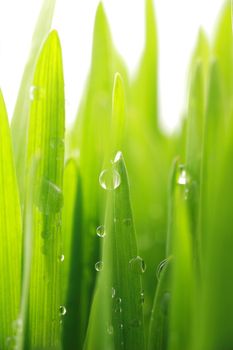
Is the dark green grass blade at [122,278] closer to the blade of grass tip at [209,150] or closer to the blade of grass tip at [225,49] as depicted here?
the blade of grass tip at [209,150]

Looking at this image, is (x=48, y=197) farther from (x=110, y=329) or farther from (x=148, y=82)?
(x=148, y=82)

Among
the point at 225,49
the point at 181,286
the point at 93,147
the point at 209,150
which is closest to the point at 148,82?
the point at 225,49

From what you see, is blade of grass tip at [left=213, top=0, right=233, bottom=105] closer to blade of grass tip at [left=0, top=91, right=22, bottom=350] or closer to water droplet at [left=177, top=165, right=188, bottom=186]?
water droplet at [left=177, top=165, right=188, bottom=186]

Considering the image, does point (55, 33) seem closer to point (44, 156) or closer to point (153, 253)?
point (44, 156)

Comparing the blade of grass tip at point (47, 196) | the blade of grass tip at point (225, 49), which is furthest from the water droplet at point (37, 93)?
the blade of grass tip at point (225, 49)

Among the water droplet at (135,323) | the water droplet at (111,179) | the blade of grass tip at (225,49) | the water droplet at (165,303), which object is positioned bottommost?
the water droplet at (135,323)

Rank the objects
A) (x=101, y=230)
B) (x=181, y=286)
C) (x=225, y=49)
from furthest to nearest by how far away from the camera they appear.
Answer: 1. (x=225, y=49)
2. (x=101, y=230)
3. (x=181, y=286)
